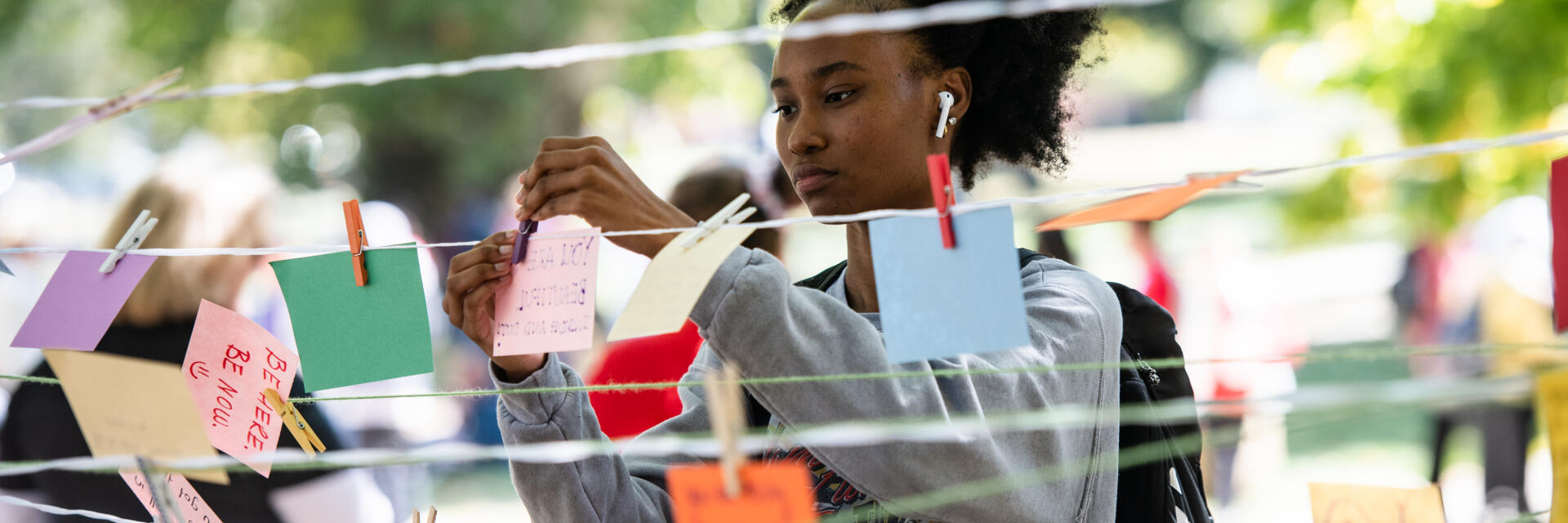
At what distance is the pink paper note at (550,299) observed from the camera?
997mm

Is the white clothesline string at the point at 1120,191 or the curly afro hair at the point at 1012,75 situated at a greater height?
the curly afro hair at the point at 1012,75

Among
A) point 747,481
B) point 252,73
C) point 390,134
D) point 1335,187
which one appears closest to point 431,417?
point 390,134

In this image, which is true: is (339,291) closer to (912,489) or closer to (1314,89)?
(912,489)

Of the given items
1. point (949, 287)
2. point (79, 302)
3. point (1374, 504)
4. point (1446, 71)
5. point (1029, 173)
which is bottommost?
point (1374, 504)

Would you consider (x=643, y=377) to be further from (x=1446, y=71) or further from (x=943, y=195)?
(x=1446, y=71)

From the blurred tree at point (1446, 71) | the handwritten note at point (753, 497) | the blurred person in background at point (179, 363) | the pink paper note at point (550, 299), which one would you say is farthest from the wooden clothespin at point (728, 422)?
the blurred tree at point (1446, 71)

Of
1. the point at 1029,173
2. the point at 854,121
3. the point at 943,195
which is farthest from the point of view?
the point at 1029,173

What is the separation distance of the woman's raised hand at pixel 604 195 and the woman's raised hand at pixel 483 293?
0.09 metres

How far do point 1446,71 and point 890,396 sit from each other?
2861mm

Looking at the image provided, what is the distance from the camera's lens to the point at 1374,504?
1.11m

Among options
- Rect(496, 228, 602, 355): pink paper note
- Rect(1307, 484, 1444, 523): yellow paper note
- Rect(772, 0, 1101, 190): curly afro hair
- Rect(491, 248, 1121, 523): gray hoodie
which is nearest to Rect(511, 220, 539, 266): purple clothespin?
Rect(496, 228, 602, 355): pink paper note

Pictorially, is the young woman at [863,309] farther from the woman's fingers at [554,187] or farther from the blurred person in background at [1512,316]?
the blurred person in background at [1512,316]

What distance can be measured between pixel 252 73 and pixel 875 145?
757cm

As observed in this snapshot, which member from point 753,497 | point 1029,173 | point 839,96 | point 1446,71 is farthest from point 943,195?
point 1029,173
